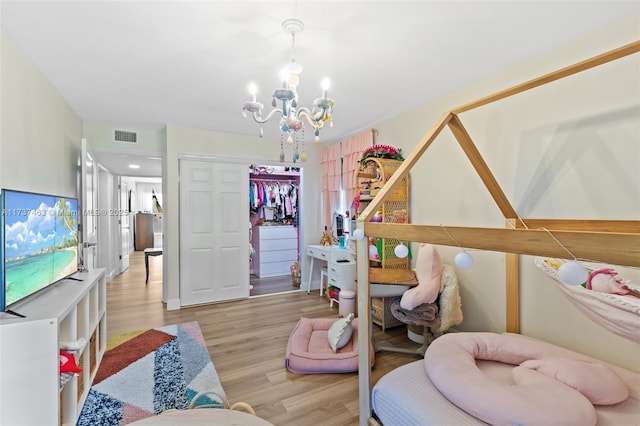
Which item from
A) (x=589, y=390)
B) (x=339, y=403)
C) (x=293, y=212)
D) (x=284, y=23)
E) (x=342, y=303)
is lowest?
(x=339, y=403)

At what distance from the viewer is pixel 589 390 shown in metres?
1.32

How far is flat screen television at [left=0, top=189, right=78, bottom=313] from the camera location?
1.51 meters

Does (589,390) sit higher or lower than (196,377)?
higher

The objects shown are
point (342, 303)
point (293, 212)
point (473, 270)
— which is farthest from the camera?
point (293, 212)

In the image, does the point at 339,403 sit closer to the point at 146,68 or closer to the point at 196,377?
the point at 196,377

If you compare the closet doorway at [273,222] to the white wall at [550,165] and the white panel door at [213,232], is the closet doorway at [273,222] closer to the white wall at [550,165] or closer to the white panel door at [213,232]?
the white panel door at [213,232]

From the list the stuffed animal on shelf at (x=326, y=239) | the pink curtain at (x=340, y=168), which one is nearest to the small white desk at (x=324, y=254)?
the stuffed animal on shelf at (x=326, y=239)

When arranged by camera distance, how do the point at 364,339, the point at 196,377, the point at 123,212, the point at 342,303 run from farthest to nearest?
the point at 123,212, the point at 342,303, the point at 196,377, the point at 364,339

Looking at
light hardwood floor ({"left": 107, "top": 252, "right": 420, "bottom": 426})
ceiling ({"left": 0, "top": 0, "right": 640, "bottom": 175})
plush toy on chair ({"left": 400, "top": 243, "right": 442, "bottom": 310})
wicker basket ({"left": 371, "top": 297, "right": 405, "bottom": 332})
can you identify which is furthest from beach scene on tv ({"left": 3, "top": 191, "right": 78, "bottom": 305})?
wicker basket ({"left": 371, "top": 297, "right": 405, "bottom": 332})

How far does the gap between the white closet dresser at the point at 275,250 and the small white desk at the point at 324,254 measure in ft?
3.87

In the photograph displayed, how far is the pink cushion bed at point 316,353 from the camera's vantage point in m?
2.33

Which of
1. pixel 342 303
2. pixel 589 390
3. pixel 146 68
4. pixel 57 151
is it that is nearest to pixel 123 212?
pixel 57 151

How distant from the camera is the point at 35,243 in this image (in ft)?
5.83

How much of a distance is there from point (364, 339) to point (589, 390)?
3.38 ft
